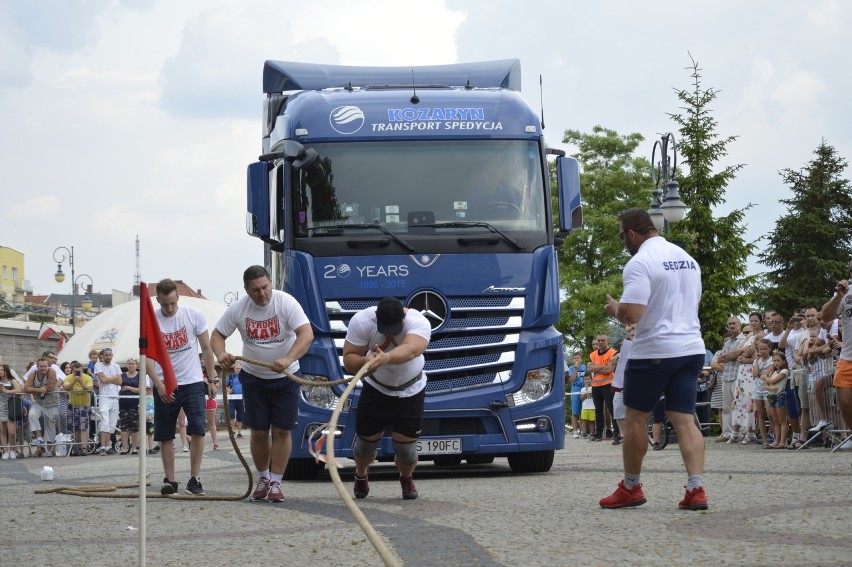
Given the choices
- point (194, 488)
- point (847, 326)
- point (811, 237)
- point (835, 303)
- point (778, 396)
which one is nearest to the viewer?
point (194, 488)

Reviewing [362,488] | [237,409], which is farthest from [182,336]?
[237,409]

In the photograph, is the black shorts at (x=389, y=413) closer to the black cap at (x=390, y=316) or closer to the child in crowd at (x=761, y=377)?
the black cap at (x=390, y=316)

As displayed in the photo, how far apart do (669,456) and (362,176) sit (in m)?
6.29

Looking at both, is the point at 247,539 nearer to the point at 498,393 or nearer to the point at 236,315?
the point at 236,315

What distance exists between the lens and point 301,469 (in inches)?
556

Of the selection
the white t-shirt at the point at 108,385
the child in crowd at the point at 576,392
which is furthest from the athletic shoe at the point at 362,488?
the child in crowd at the point at 576,392

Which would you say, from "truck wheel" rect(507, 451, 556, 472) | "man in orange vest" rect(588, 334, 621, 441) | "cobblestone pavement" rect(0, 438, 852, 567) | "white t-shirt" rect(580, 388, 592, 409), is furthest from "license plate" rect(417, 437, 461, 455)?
"white t-shirt" rect(580, 388, 592, 409)

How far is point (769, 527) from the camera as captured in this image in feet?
26.8

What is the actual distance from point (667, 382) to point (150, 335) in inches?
142

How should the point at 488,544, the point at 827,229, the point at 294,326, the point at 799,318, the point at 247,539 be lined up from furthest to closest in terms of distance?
the point at 827,229 → the point at 799,318 → the point at 294,326 → the point at 247,539 → the point at 488,544

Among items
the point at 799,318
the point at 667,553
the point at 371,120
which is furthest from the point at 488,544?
the point at 799,318

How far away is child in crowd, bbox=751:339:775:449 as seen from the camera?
18.7 meters

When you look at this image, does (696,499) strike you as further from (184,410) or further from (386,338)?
(184,410)

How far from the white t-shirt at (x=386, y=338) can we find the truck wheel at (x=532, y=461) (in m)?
3.34
